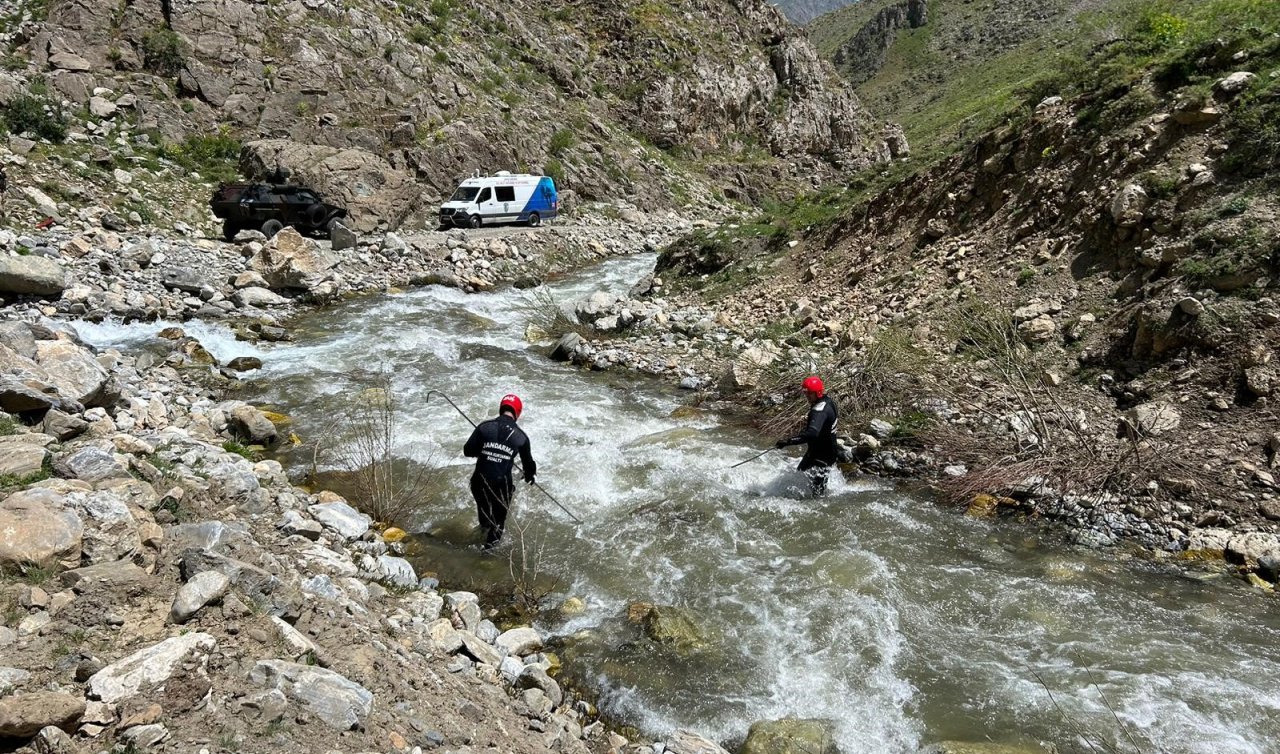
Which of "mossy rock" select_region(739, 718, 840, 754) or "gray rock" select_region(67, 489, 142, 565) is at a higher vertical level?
"gray rock" select_region(67, 489, 142, 565)

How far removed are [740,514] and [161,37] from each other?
27338mm

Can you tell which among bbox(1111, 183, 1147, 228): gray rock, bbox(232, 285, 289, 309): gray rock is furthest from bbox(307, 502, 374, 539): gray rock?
bbox(1111, 183, 1147, 228): gray rock

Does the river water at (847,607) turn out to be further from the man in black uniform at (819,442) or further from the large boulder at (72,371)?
the large boulder at (72,371)

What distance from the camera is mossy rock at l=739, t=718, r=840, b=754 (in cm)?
435

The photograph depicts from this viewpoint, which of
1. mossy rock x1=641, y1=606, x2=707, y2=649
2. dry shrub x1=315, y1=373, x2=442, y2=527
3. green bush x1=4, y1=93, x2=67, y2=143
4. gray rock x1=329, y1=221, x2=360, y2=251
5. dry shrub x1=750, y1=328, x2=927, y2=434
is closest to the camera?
mossy rock x1=641, y1=606, x2=707, y2=649

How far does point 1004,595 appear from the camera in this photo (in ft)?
19.2

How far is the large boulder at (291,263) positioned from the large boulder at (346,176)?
12.9 ft

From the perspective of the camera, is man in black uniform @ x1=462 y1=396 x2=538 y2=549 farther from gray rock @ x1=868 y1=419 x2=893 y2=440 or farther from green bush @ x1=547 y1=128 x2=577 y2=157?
green bush @ x1=547 y1=128 x2=577 y2=157

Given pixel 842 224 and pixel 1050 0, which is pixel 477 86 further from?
pixel 1050 0

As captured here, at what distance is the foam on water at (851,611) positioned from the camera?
462 cm

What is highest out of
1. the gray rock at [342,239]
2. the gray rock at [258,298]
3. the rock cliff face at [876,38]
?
the rock cliff face at [876,38]

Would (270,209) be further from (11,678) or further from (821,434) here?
(11,678)

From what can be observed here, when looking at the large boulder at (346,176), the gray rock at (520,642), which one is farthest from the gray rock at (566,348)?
the large boulder at (346,176)

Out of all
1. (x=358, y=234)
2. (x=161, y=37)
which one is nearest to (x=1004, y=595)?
(x=358, y=234)
